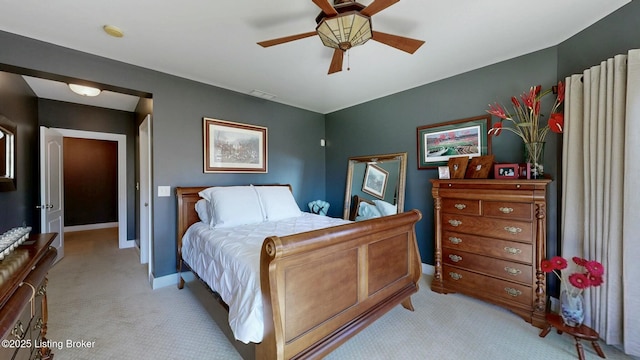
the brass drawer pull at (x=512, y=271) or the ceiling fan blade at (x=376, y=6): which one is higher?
the ceiling fan blade at (x=376, y=6)

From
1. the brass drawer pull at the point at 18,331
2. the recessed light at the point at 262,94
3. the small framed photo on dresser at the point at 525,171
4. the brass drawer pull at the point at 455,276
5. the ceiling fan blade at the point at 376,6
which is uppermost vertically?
the recessed light at the point at 262,94

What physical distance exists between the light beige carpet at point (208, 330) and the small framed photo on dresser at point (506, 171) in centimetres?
127

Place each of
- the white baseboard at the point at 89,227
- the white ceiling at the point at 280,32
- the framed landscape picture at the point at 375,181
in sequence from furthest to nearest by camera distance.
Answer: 1. the white baseboard at the point at 89,227
2. the framed landscape picture at the point at 375,181
3. the white ceiling at the point at 280,32

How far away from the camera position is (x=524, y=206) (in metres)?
2.14

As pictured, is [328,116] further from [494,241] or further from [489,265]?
[489,265]

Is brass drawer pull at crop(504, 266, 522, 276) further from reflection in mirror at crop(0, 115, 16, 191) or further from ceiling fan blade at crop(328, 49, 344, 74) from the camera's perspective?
reflection in mirror at crop(0, 115, 16, 191)

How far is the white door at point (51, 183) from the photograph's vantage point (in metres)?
3.31

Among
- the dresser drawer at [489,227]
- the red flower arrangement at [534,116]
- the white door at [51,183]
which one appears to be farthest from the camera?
the white door at [51,183]

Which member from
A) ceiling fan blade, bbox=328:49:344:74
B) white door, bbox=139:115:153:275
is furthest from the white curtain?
white door, bbox=139:115:153:275

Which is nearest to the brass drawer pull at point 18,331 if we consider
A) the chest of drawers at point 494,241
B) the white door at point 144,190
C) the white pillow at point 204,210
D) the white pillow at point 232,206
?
the white pillow at point 232,206

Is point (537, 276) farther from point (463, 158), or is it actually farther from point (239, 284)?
Result: point (239, 284)

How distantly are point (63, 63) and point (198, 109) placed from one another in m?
1.20

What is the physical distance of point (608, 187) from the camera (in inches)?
68.2

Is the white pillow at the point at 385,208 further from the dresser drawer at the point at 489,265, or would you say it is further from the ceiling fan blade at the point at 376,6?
the ceiling fan blade at the point at 376,6
